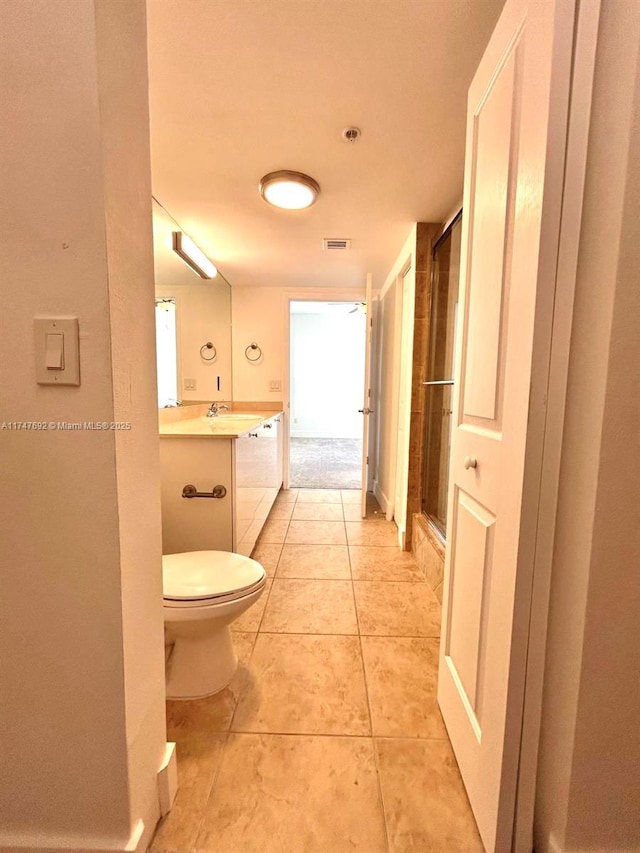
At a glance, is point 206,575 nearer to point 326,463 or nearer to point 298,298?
point 298,298

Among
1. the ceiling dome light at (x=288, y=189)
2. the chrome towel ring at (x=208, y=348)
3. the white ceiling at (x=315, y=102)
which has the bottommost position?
the chrome towel ring at (x=208, y=348)

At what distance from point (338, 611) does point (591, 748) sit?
1.15m

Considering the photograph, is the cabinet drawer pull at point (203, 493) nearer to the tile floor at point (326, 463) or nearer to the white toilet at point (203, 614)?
the white toilet at point (203, 614)

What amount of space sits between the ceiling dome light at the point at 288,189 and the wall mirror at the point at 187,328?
706 mm

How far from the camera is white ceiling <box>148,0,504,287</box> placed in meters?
0.95

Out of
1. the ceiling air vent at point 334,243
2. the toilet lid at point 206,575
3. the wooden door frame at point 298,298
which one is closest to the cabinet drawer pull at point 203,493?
the toilet lid at point 206,575

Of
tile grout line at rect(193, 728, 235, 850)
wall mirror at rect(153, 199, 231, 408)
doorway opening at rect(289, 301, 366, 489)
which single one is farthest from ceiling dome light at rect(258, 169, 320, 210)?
doorway opening at rect(289, 301, 366, 489)

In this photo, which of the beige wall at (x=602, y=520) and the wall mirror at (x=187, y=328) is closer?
the beige wall at (x=602, y=520)

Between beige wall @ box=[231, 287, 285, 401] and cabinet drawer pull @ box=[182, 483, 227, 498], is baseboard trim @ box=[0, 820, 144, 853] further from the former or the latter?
→ beige wall @ box=[231, 287, 285, 401]

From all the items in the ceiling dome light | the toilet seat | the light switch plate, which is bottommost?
the toilet seat

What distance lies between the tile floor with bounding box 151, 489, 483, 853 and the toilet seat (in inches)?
16.2

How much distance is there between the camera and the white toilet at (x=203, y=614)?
109 cm

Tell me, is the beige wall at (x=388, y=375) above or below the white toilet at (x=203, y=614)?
above

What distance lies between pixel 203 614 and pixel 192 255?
2271mm
